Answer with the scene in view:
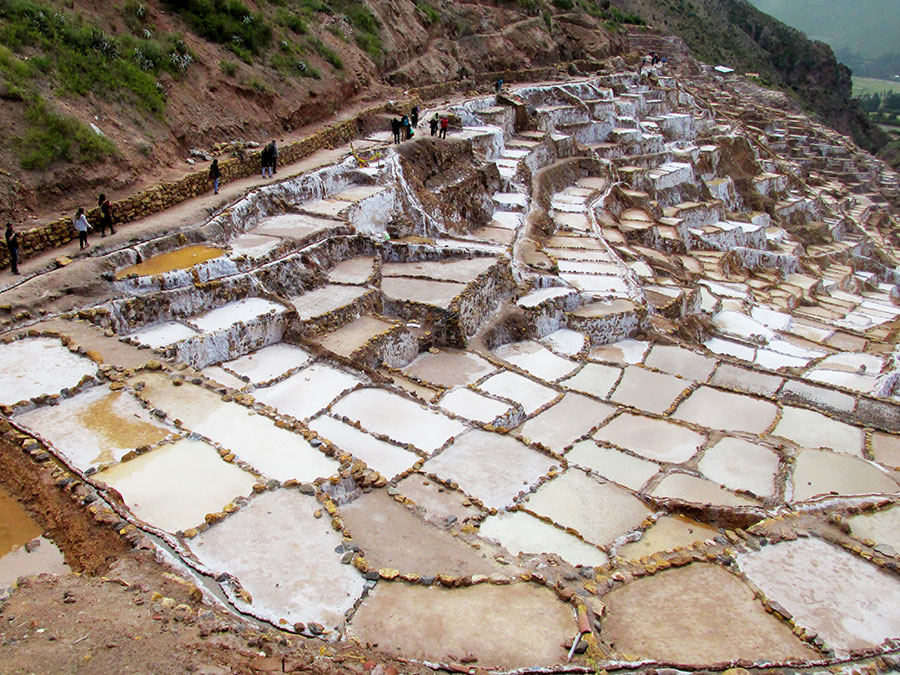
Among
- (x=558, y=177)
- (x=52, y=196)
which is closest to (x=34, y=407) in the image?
(x=52, y=196)

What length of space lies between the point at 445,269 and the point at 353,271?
187cm

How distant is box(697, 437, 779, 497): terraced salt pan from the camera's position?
835cm

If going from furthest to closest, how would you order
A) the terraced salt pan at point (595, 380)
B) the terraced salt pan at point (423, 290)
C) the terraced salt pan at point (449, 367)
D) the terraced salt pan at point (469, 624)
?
the terraced salt pan at point (423, 290) < the terraced salt pan at point (595, 380) < the terraced salt pan at point (449, 367) < the terraced salt pan at point (469, 624)

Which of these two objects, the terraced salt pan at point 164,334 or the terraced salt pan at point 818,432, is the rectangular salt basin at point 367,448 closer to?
the terraced salt pan at point 164,334

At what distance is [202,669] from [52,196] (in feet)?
31.7

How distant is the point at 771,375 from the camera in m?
12.2

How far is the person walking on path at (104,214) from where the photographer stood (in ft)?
35.1

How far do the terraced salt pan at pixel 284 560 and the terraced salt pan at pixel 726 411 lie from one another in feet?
21.0

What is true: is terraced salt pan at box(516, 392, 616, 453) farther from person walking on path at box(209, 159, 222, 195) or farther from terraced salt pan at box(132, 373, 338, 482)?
person walking on path at box(209, 159, 222, 195)

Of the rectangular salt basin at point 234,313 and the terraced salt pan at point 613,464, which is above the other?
the rectangular salt basin at point 234,313

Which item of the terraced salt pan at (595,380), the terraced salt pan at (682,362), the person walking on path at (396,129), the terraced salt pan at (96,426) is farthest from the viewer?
the person walking on path at (396,129)

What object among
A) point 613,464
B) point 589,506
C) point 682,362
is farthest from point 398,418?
point 682,362

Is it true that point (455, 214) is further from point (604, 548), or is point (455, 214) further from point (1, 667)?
point (1, 667)

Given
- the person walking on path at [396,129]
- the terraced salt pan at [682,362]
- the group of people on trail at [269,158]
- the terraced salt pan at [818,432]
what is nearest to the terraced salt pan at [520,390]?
the terraced salt pan at [682,362]
